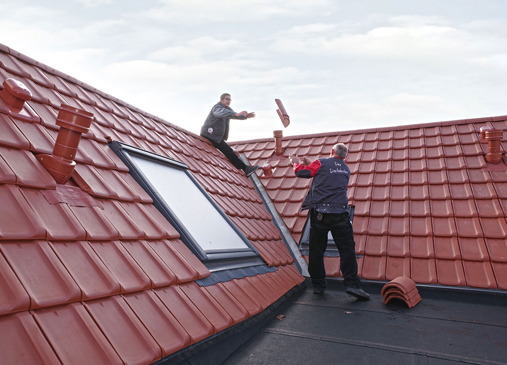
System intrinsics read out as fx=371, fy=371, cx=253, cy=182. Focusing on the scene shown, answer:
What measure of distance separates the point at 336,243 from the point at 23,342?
3.45 meters

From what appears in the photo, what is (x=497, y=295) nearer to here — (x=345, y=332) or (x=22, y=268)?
(x=345, y=332)

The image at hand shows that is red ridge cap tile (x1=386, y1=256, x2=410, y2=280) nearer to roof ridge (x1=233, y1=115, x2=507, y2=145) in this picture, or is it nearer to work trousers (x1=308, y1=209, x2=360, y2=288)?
work trousers (x1=308, y1=209, x2=360, y2=288)

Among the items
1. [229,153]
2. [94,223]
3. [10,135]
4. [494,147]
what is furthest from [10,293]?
[494,147]

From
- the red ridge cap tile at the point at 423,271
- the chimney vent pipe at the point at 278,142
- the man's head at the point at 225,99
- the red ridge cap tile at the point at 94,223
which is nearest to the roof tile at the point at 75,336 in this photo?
the red ridge cap tile at the point at 94,223

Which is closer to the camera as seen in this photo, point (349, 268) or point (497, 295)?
point (497, 295)

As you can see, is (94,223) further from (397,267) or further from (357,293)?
(397,267)

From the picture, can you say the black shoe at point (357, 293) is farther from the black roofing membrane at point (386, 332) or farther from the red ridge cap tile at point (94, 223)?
the red ridge cap tile at point (94, 223)

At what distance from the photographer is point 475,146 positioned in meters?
5.79

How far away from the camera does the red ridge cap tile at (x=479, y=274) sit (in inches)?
156

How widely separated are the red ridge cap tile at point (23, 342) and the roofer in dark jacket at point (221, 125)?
5049 millimetres

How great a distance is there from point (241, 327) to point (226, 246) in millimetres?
809

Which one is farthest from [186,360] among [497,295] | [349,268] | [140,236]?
[497,295]

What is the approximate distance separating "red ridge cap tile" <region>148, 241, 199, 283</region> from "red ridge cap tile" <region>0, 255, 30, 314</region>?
1.09 meters

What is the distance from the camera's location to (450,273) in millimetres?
4184
